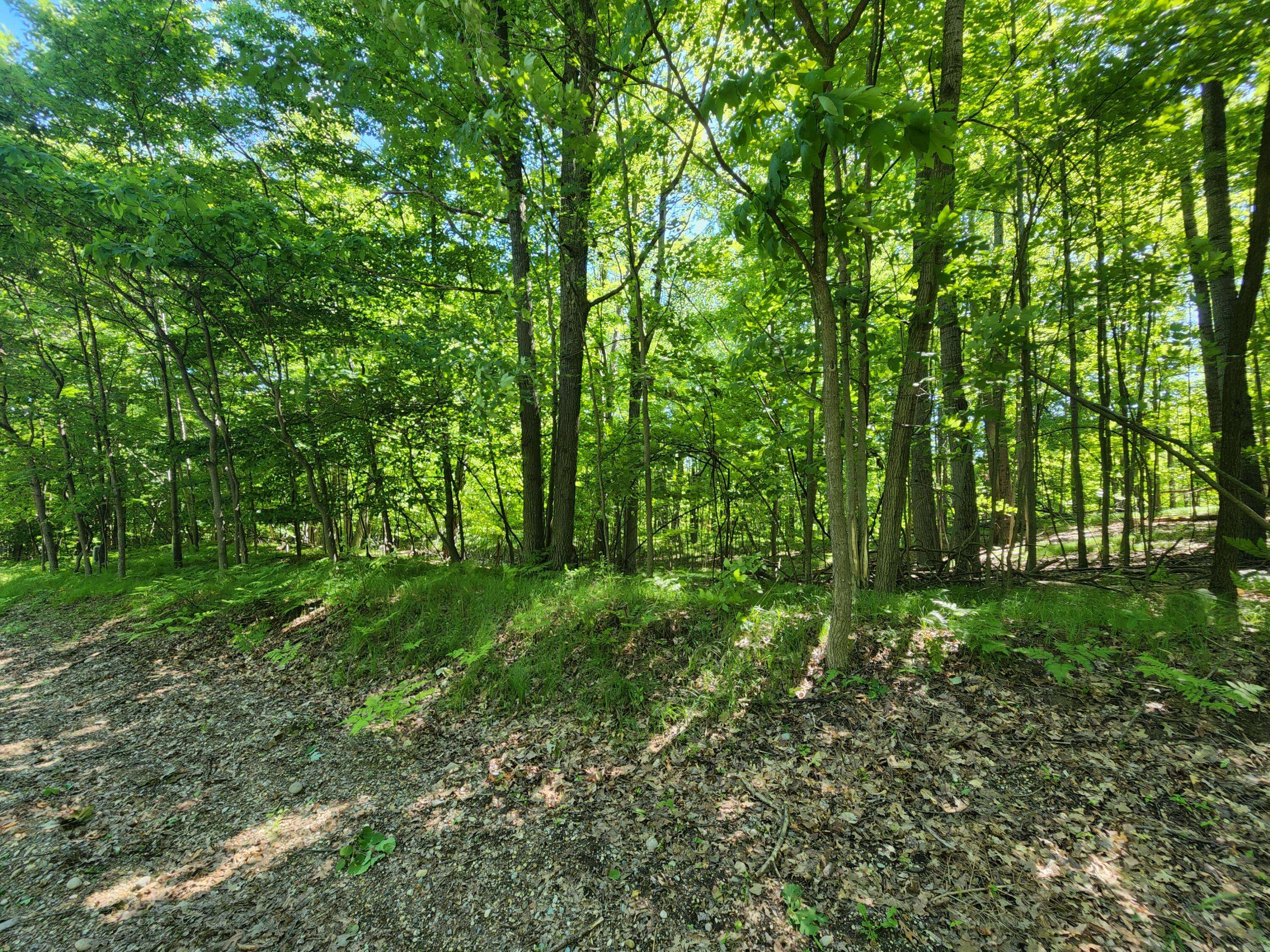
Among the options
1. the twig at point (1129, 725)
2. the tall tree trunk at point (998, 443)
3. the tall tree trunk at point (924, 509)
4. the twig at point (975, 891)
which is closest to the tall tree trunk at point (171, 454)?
the twig at point (975, 891)

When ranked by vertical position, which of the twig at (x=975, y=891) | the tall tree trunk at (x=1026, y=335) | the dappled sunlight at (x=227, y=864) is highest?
the tall tree trunk at (x=1026, y=335)

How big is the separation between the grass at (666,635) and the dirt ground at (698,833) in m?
0.23

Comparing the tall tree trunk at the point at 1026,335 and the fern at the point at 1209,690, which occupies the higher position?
the tall tree trunk at the point at 1026,335

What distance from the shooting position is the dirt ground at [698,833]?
207cm

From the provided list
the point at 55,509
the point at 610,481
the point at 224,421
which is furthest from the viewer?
the point at 55,509

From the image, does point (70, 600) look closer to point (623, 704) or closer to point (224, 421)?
point (224, 421)

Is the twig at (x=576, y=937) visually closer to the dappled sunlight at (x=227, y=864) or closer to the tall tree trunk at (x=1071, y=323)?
the dappled sunlight at (x=227, y=864)

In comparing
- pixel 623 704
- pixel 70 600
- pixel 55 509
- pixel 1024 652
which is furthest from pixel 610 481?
pixel 55 509

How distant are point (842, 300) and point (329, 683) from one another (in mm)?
6246

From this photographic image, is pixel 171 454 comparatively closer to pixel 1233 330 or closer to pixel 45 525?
pixel 45 525

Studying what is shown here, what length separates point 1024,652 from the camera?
3154 mm

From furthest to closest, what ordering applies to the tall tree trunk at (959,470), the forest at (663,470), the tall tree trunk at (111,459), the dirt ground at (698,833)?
the tall tree trunk at (111,459), the tall tree trunk at (959,470), the forest at (663,470), the dirt ground at (698,833)

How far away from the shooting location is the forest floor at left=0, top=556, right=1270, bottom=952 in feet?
6.82

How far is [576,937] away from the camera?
2248 mm
